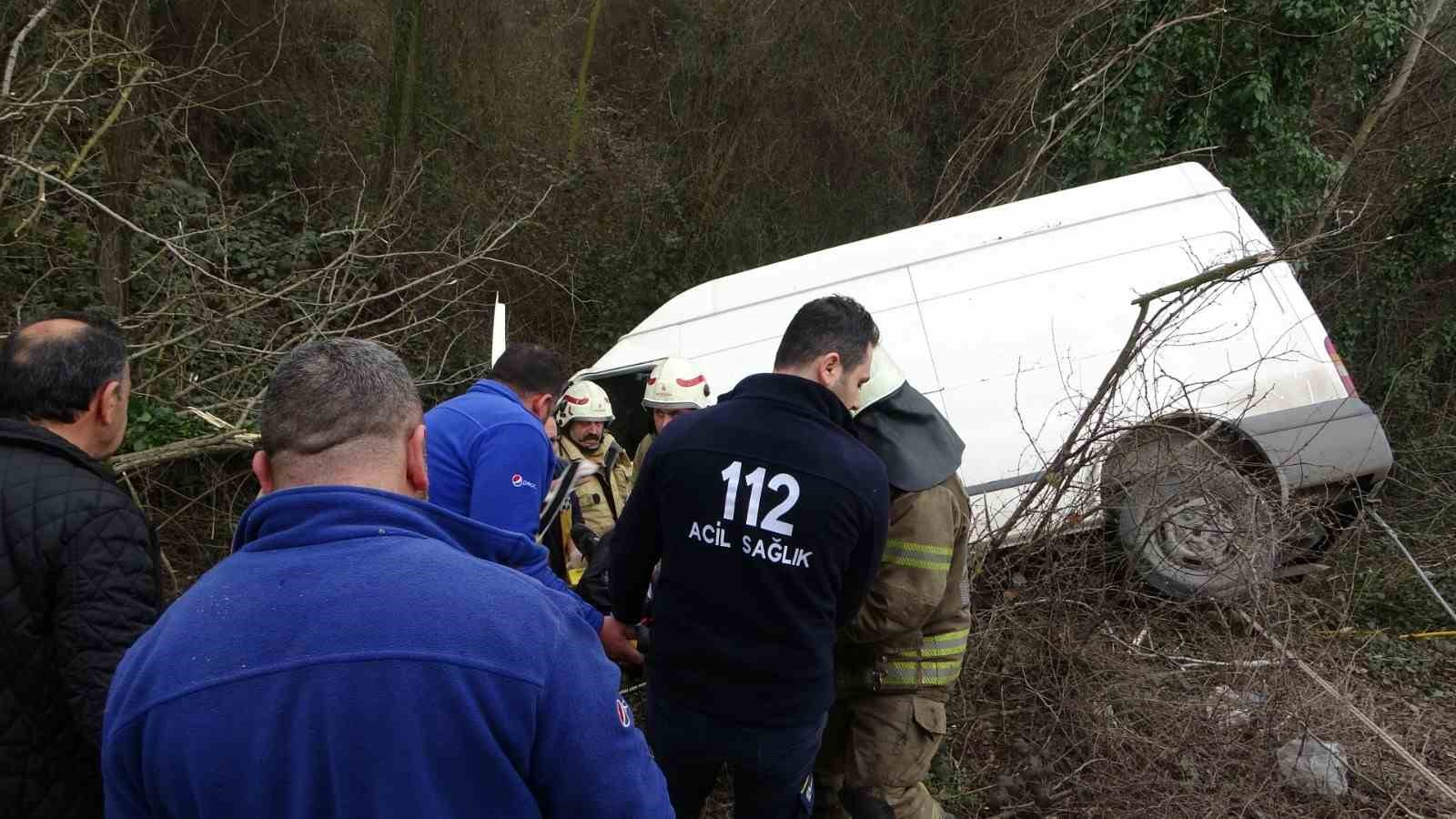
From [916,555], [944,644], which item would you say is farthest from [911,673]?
[916,555]

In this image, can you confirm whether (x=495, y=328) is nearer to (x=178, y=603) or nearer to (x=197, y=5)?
(x=178, y=603)

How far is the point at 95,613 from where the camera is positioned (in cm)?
182

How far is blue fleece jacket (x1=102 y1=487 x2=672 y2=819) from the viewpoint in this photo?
3.44 feet

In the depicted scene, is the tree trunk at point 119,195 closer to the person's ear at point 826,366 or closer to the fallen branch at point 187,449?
the fallen branch at point 187,449

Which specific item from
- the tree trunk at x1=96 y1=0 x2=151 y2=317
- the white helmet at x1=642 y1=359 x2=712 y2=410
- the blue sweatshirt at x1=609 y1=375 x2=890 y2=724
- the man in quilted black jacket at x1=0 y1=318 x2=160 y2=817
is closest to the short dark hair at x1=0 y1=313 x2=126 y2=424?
the man in quilted black jacket at x1=0 y1=318 x2=160 y2=817

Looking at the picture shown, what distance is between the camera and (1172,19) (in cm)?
789

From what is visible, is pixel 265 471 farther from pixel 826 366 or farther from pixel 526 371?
pixel 526 371

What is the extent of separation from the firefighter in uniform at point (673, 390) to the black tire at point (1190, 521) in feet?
6.40

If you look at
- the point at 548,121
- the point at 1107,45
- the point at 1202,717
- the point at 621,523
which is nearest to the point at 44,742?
the point at 621,523

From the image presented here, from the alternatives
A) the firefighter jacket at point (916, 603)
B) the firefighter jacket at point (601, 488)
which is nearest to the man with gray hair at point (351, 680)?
the firefighter jacket at point (916, 603)

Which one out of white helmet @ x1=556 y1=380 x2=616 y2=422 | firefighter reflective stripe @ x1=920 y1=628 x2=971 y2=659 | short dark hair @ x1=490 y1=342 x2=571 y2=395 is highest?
short dark hair @ x1=490 y1=342 x2=571 y2=395

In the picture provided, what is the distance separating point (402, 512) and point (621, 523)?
123 centimetres

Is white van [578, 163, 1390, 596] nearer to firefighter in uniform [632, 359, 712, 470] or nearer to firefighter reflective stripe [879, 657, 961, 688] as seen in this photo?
firefighter in uniform [632, 359, 712, 470]

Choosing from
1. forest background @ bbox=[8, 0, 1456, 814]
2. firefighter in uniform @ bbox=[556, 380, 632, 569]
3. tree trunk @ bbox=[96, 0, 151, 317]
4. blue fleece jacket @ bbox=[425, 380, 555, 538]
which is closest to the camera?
blue fleece jacket @ bbox=[425, 380, 555, 538]
